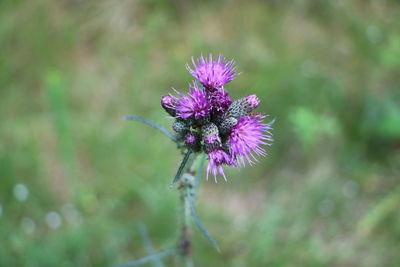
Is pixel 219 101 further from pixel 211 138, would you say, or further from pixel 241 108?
pixel 211 138

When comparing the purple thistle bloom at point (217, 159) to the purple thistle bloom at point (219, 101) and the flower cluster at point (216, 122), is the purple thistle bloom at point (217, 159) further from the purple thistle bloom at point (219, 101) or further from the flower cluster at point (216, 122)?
the purple thistle bloom at point (219, 101)

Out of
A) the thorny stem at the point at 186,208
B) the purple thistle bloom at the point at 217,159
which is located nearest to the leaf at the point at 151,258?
the thorny stem at the point at 186,208

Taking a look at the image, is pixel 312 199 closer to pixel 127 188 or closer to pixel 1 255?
pixel 127 188

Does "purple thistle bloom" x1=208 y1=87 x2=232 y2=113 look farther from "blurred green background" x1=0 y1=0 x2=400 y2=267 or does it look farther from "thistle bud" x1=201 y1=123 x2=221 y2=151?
"blurred green background" x1=0 y1=0 x2=400 y2=267

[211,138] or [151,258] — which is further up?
[211,138]

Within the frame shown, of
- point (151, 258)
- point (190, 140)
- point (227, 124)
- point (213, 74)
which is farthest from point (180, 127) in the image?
point (151, 258)
